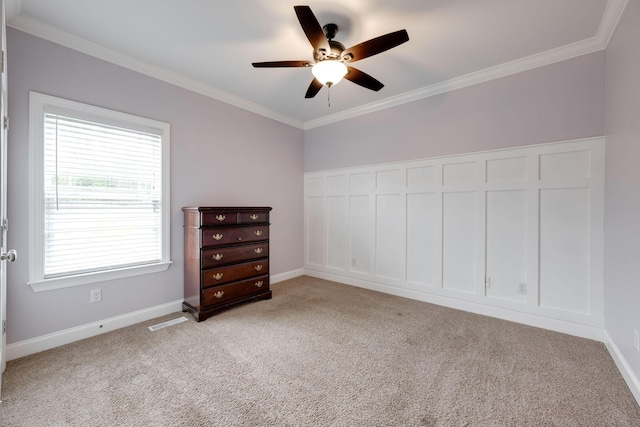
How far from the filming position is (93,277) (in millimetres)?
2520

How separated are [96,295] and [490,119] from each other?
4.26 m

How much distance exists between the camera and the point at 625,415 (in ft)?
5.20

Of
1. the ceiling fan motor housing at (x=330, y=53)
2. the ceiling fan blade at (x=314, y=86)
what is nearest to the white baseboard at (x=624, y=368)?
the ceiling fan motor housing at (x=330, y=53)

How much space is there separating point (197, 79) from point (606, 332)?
4.63 metres

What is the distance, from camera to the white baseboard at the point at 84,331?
2162 mm

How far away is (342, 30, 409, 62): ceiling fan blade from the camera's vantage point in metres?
1.89

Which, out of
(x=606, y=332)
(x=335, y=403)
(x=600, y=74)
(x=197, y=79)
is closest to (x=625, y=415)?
(x=606, y=332)

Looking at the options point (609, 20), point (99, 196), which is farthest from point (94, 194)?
point (609, 20)

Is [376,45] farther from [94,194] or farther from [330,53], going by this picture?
[94,194]

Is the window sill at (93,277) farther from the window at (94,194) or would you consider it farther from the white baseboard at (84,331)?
the white baseboard at (84,331)

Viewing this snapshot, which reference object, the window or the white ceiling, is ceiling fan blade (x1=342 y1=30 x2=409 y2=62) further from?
the window

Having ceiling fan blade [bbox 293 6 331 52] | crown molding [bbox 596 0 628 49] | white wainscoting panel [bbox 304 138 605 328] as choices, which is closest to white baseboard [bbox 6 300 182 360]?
white wainscoting panel [bbox 304 138 605 328]

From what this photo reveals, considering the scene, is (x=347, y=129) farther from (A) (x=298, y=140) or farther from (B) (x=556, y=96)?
(B) (x=556, y=96)

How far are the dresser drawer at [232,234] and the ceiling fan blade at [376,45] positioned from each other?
2071 mm
